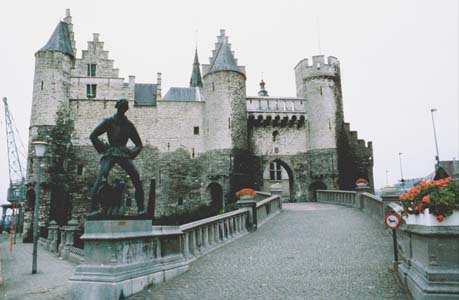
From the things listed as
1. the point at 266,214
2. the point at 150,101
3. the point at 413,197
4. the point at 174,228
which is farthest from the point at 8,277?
the point at 150,101

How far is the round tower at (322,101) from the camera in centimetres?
3294

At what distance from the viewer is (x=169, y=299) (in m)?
6.27

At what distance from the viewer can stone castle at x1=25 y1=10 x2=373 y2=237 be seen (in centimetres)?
3067

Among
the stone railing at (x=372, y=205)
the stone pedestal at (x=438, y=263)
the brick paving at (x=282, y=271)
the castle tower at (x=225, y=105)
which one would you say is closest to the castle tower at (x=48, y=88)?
the castle tower at (x=225, y=105)

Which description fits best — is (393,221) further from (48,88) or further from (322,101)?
(48,88)

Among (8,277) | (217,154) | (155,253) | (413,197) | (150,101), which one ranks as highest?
(150,101)

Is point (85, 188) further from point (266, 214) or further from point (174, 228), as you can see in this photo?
point (174, 228)

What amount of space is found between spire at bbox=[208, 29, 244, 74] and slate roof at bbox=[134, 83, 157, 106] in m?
5.68

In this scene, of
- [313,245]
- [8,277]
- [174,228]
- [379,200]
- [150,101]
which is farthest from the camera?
[150,101]

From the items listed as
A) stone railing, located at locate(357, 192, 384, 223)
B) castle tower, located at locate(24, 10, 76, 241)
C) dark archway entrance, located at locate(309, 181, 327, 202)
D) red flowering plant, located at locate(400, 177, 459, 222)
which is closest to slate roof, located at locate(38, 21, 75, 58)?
castle tower, located at locate(24, 10, 76, 241)

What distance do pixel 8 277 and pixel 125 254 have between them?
797 centimetres

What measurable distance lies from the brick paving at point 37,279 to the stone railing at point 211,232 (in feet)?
9.13

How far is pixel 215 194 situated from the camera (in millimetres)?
31797

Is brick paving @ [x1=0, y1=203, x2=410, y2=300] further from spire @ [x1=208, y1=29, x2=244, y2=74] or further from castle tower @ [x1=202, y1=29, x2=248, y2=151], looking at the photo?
spire @ [x1=208, y1=29, x2=244, y2=74]
